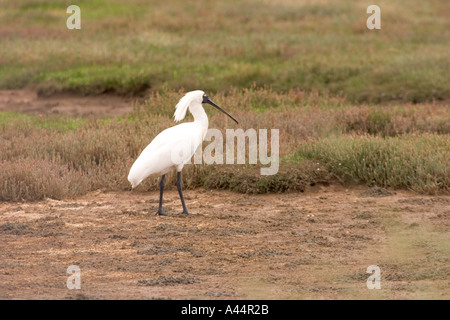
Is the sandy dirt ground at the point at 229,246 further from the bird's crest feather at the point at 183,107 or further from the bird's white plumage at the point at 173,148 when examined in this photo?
the bird's crest feather at the point at 183,107

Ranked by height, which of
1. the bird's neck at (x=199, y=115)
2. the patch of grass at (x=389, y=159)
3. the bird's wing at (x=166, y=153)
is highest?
the bird's neck at (x=199, y=115)

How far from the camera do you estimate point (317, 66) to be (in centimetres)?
1912

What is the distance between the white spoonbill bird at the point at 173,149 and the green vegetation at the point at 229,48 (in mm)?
7376

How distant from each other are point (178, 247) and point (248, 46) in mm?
13708

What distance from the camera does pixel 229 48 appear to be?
21.4 m

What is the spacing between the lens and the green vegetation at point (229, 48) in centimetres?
1839

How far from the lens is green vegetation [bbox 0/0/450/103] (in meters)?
18.4

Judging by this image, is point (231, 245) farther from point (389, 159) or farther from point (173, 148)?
point (389, 159)

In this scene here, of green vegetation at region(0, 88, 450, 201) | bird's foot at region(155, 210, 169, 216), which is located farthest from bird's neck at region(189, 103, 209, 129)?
bird's foot at region(155, 210, 169, 216)

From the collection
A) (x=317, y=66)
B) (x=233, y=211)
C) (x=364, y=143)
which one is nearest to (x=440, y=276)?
(x=233, y=211)

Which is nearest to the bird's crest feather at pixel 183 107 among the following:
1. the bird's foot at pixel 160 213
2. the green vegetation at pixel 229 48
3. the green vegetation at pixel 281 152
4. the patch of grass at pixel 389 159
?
the bird's foot at pixel 160 213

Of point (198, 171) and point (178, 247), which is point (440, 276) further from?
point (198, 171)

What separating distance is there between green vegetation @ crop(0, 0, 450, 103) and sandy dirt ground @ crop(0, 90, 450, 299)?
24.4 feet

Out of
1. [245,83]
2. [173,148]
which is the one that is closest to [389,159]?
[173,148]
